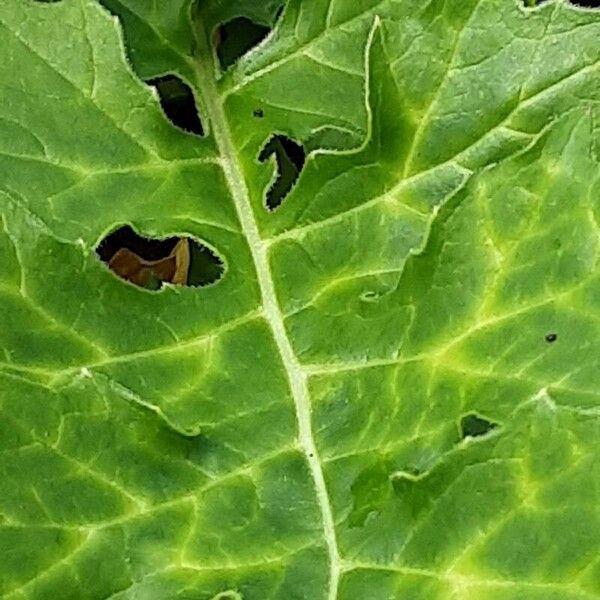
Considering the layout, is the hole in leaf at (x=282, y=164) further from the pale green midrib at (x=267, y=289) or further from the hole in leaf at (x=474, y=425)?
the hole in leaf at (x=474, y=425)

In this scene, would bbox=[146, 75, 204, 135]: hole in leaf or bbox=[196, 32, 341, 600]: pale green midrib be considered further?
bbox=[146, 75, 204, 135]: hole in leaf

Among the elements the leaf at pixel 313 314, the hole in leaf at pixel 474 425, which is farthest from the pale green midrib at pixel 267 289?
the hole in leaf at pixel 474 425

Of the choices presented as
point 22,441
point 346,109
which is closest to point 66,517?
point 22,441

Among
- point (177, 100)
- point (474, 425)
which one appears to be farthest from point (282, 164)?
point (474, 425)

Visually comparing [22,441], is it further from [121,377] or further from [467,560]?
[467,560]

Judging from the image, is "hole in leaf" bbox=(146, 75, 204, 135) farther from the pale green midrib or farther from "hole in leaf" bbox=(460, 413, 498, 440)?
"hole in leaf" bbox=(460, 413, 498, 440)

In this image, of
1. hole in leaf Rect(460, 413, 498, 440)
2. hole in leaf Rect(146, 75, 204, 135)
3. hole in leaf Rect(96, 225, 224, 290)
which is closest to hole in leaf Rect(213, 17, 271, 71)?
hole in leaf Rect(146, 75, 204, 135)
